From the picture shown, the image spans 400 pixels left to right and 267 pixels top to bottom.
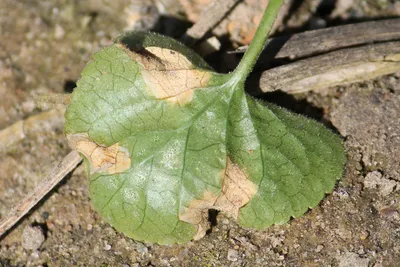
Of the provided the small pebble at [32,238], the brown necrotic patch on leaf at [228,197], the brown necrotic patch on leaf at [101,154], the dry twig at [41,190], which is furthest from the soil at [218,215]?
the brown necrotic patch on leaf at [101,154]

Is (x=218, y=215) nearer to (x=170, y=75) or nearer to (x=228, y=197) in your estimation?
(x=228, y=197)

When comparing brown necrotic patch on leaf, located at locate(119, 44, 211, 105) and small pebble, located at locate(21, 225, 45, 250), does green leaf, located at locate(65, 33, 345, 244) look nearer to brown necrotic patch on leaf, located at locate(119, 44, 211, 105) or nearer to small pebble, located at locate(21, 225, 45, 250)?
brown necrotic patch on leaf, located at locate(119, 44, 211, 105)

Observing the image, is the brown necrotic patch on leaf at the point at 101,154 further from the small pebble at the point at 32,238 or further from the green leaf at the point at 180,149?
the small pebble at the point at 32,238

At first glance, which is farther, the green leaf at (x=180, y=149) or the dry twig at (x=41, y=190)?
the dry twig at (x=41, y=190)

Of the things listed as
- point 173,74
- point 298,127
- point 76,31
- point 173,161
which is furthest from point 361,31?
point 76,31

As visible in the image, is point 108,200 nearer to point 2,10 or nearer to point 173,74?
point 173,74

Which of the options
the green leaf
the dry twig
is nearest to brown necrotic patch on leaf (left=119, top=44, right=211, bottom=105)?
the green leaf
